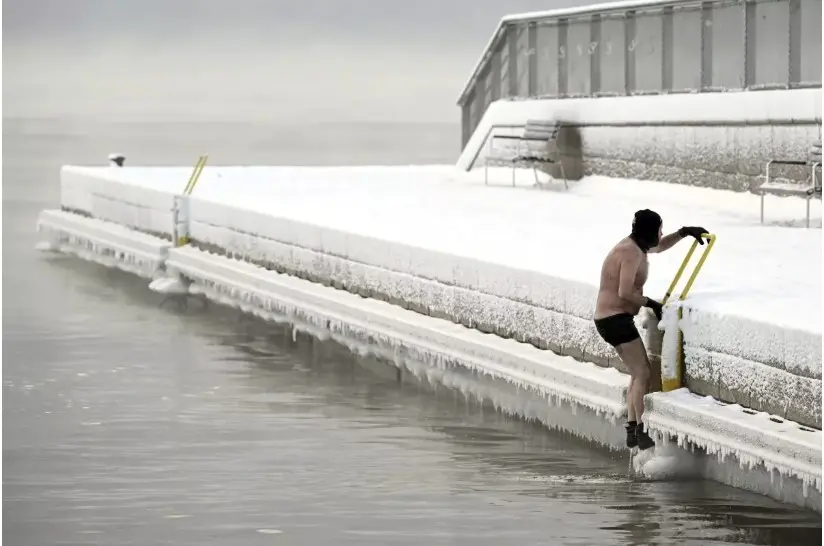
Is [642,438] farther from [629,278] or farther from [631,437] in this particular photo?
[629,278]

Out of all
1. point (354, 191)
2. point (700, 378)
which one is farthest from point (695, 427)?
point (354, 191)

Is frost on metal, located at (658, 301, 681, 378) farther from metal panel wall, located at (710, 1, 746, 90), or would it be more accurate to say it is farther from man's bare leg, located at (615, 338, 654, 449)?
metal panel wall, located at (710, 1, 746, 90)

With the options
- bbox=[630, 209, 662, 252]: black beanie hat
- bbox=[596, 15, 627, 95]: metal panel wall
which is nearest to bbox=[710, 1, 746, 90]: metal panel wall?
bbox=[596, 15, 627, 95]: metal panel wall

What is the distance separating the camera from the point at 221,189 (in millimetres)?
25391

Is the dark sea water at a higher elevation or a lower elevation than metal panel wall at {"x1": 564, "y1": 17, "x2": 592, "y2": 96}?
lower

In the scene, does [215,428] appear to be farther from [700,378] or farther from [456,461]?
[700,378]

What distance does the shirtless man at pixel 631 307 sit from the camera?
1168 cm

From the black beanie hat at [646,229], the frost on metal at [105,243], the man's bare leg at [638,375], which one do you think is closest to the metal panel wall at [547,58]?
the frost on metal at [105,243]

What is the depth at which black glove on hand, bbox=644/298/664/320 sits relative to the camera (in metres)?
11.7

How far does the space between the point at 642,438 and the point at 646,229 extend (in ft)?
4.37

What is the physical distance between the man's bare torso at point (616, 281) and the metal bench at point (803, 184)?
6.44 m

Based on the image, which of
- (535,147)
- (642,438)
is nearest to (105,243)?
(535,147)

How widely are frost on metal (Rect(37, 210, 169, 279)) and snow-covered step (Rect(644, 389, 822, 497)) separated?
12.3 meters

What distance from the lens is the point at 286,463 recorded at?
12633 millimetres
